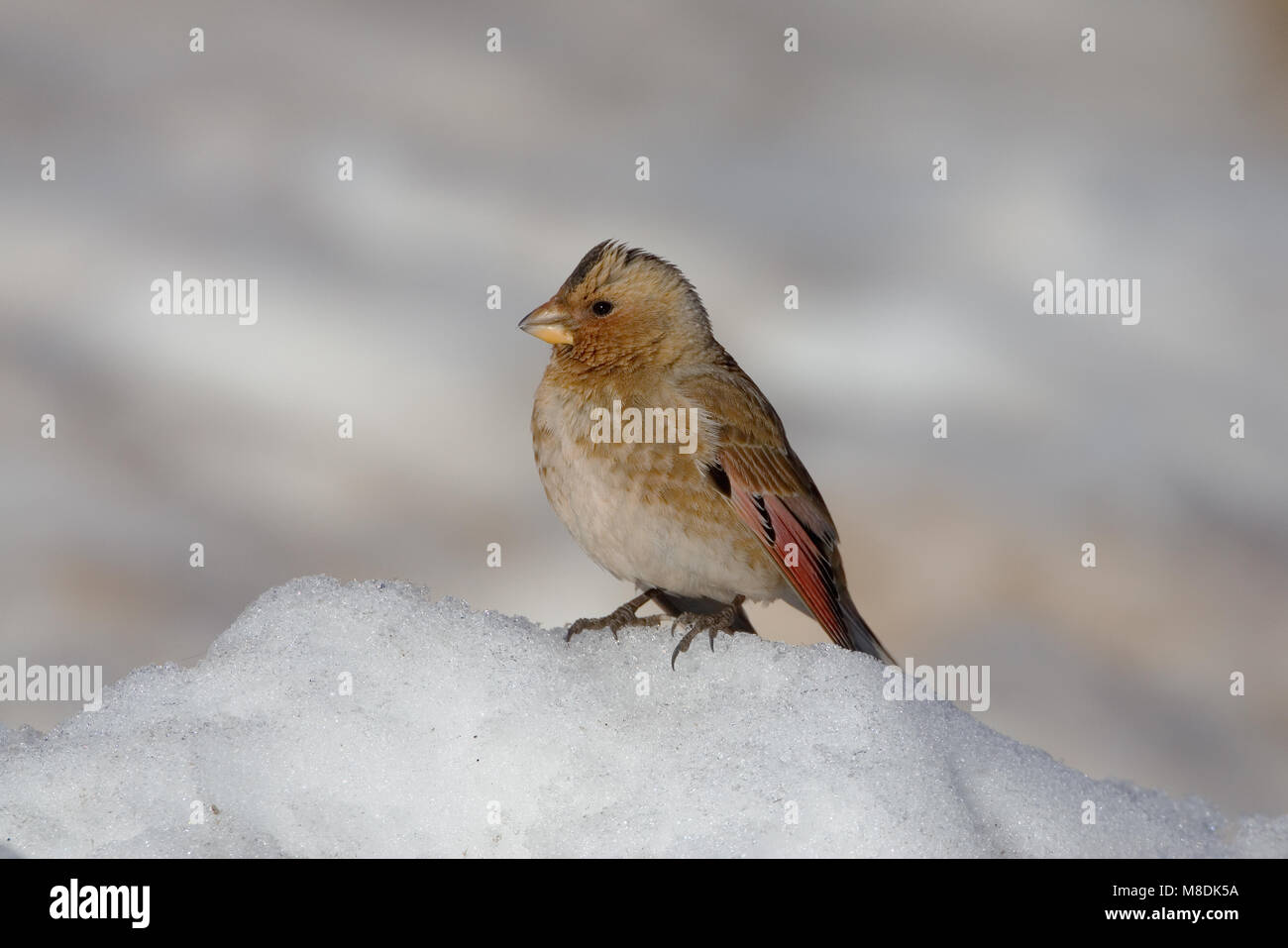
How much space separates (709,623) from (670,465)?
0.45 m

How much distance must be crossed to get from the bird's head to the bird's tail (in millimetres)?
914

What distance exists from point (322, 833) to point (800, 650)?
1.25m

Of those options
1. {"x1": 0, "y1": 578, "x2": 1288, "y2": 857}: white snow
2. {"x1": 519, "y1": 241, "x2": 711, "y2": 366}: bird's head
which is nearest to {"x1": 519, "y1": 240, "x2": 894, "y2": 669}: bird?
{"x1": 519, "y1": 241, "x2": 711, "y2": 366}: bird's head

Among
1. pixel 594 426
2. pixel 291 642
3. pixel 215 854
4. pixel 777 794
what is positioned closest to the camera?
pixel 215 854

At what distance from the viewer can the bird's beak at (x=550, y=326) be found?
387cm

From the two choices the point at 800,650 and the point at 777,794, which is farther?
the point at 800,650

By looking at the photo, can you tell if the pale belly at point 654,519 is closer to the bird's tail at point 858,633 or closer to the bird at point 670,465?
the bird at point 670,465

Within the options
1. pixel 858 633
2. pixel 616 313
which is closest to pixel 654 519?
pixel 616 313

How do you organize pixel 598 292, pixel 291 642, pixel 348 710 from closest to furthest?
pixel 348 710
pixel 291 642
pixel 598 292

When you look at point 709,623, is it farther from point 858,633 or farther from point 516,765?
point 516,765

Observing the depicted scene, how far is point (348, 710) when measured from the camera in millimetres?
3049

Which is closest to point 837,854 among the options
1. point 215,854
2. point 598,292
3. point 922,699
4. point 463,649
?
point 922,699

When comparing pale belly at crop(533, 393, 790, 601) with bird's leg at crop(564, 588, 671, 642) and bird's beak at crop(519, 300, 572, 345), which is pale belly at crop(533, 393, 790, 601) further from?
bird's beak at crop(519, 300, 572, 345)

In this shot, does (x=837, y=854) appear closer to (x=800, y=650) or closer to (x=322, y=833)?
(x=800, y=650)
